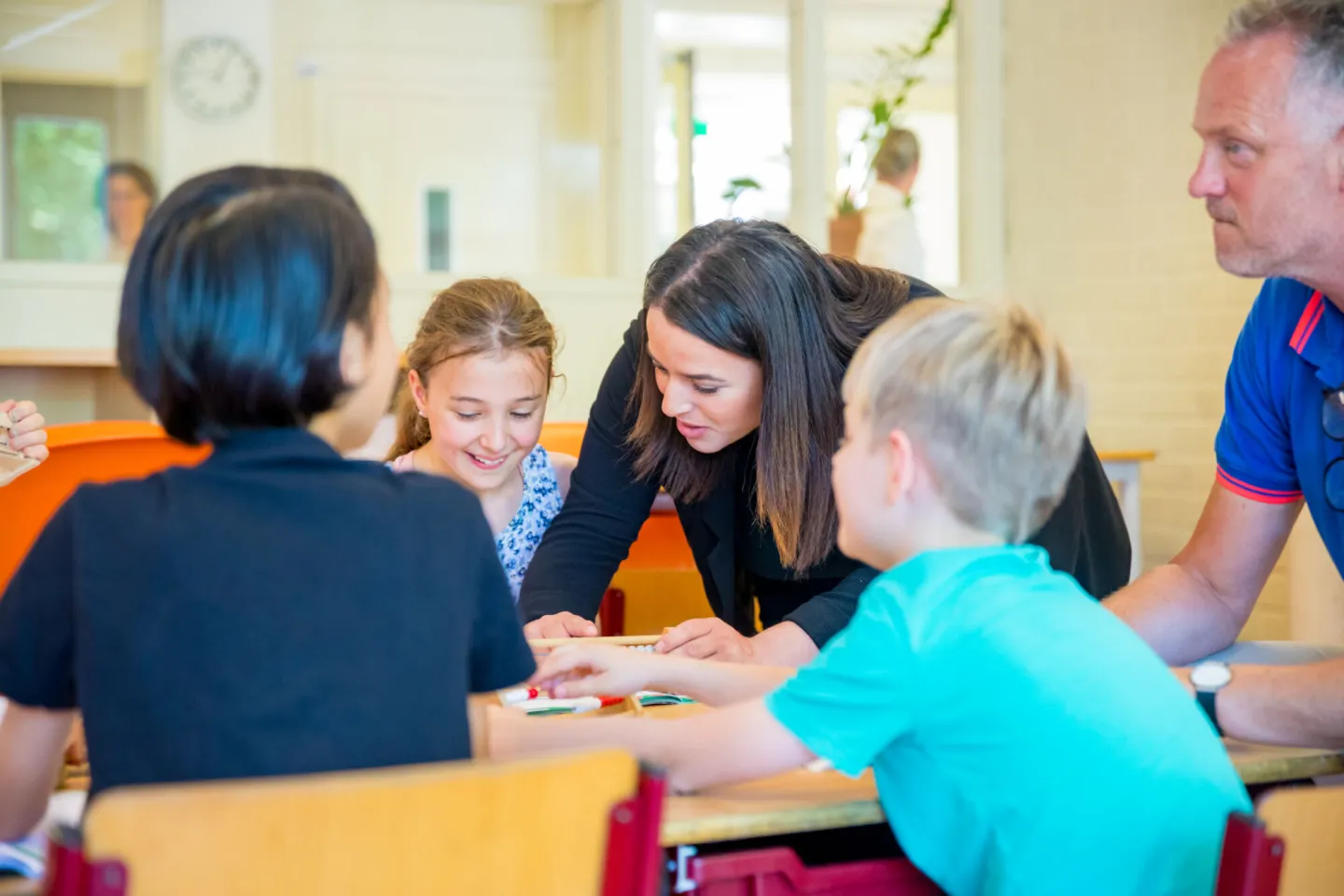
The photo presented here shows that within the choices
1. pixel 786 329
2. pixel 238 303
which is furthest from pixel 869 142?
pixel 238 303

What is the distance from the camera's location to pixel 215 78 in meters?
5.77

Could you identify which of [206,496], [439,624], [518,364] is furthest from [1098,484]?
[206,496]

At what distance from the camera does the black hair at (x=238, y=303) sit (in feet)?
3.28

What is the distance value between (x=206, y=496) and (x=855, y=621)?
54 centimetres

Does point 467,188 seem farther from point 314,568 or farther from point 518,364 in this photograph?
point 314,568

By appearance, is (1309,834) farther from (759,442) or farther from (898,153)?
(898,153)

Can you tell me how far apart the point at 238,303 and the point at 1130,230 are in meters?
4.85

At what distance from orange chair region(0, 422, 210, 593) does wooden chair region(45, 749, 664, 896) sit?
1.84 metres

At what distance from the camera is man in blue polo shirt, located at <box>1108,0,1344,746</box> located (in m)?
1.56

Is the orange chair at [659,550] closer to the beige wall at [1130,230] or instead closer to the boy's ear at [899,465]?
the boy's ear at [899,465]

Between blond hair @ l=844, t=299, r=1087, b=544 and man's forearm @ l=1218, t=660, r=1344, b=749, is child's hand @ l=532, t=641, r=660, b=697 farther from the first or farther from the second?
man's forearm @ l=1218, t=660, r=1344, b=749

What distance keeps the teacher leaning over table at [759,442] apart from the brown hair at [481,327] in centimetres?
28

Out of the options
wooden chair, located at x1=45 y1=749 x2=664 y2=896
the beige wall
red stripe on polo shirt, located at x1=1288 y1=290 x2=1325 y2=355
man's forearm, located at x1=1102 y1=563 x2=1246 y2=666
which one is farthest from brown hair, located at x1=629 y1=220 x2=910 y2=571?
the beige wall

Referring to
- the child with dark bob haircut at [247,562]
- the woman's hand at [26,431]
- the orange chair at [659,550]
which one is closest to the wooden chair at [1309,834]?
the child with dark bob haircut at [247,562]
